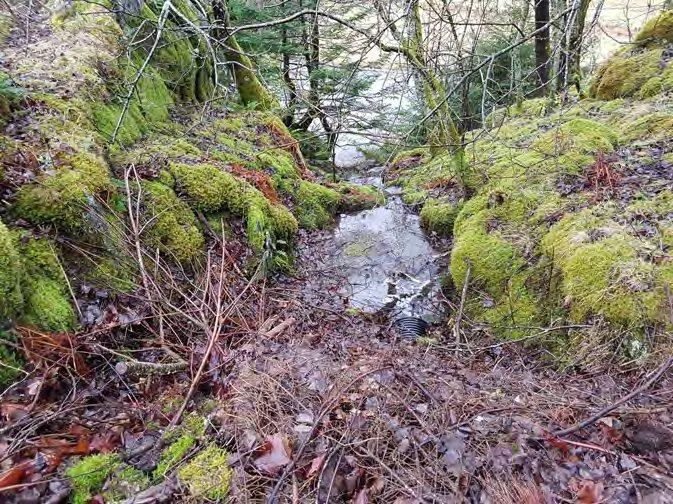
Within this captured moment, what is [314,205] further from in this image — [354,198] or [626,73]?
[626,73]

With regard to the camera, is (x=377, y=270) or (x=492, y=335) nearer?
(x=492, y=335)

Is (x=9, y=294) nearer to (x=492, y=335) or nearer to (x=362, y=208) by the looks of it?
(x=492, y=335)

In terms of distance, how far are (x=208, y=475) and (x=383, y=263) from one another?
5.07m

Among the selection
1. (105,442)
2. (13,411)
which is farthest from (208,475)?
(13,411)

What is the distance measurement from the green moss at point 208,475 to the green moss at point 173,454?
0.27 ft

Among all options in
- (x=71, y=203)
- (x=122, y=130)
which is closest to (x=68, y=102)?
(x=122, y=130)

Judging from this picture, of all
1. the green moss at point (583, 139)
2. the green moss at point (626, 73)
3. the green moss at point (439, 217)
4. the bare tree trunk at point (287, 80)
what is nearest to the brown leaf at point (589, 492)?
the green moss at point (583, 139)

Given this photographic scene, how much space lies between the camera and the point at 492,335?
4.20m

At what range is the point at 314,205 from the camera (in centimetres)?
789

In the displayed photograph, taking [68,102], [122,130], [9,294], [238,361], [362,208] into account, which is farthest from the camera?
[362,208]

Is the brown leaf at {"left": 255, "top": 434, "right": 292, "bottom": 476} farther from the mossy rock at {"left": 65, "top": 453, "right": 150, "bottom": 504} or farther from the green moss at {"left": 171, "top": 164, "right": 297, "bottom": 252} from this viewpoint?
the green moss at {"left": 171, "top": 164, "right": 297, "bottom": 252}

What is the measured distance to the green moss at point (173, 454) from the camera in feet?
6.82

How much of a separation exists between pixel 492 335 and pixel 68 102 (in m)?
5.53

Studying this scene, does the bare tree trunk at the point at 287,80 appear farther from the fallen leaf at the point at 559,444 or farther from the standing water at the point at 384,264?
the fallen leaf at the point at 559,444
